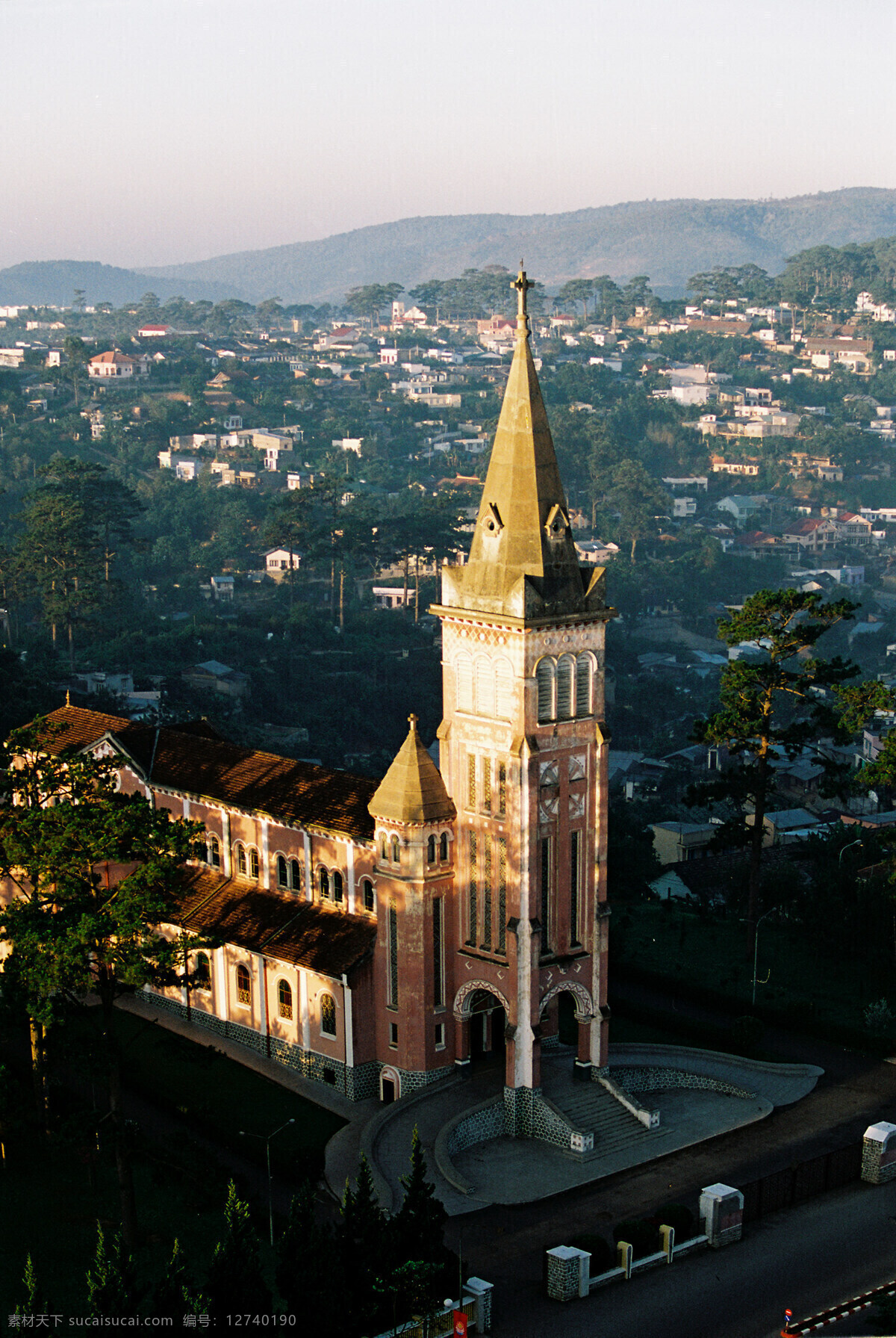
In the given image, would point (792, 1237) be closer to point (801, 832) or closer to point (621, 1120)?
point (621, 1120)

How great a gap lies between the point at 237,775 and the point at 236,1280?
73.2 feet

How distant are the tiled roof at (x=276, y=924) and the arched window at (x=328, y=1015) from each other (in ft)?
3.46

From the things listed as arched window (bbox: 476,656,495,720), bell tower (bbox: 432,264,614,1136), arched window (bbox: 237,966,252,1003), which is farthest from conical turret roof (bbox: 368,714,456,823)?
arched window (bbox: 237,966,252,1003)

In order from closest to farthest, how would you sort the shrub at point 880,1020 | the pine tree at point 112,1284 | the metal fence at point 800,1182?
the pine tree at point 112,1284, the metal fence at point 800,1182, the shrub at point 880,1020

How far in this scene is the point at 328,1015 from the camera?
48.7m

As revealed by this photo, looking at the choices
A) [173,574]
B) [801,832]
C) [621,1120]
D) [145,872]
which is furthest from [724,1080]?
[173,574]

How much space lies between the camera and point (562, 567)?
1773 inches

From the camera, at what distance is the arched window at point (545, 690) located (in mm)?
44938

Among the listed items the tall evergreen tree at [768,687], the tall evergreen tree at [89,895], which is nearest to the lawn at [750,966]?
the tall evergreen tree at [768,687]

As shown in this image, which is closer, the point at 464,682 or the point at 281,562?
the point at 464,682

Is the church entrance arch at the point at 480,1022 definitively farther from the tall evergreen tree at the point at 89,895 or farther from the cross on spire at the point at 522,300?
the cross on spire at the point at 522,300

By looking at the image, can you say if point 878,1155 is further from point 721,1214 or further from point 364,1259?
point 364,1259

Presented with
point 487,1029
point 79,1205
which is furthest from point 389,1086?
point 79,1205

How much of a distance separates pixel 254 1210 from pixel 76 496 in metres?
88.8
